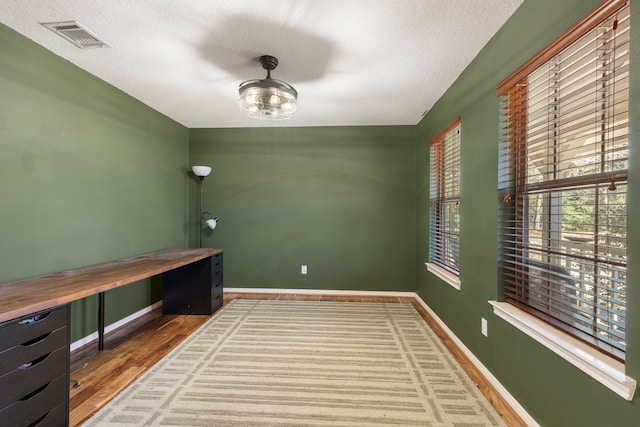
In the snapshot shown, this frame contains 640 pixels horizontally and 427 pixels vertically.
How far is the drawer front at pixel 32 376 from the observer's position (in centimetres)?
125

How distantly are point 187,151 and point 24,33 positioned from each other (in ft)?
7.17

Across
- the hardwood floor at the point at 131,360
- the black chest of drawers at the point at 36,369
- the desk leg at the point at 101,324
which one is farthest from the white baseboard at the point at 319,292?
the black chest of drawers at the point at 36,369

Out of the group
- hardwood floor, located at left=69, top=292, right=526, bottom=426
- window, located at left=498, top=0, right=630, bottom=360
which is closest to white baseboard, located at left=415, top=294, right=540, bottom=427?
hardwood floor, located at left=69, top=292, right=526, bottom=426

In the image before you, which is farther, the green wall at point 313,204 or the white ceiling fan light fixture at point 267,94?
the green wall at point 313,204

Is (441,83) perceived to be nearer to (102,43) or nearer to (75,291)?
(102,43)

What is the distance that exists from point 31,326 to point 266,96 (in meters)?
2.04

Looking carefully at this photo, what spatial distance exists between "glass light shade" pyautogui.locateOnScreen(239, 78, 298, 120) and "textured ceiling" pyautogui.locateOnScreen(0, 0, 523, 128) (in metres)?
0.22

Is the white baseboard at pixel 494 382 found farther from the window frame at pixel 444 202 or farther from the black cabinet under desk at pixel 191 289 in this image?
the black cabinet under desk at pixel 191 289

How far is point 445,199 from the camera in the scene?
9.73ft

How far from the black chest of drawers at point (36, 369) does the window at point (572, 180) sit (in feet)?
8.65

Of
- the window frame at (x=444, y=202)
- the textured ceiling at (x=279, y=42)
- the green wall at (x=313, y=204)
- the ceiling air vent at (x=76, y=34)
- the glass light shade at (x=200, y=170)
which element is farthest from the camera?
the green wall at (x=313, y=204)

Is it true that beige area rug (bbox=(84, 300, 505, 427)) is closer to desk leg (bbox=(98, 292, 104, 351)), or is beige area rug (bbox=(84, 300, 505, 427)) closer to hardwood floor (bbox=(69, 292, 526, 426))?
hardwood floor (bbox=(69, 292, 526, 426))

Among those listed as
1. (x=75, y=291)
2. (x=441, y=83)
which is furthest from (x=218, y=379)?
(x=441, y=83)

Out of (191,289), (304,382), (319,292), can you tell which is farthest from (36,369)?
(319,292)
